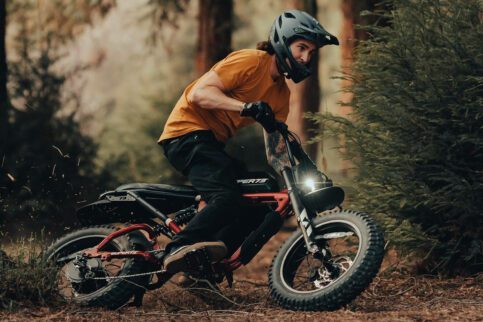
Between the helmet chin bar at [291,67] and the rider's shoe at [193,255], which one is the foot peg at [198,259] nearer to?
the rider's shoe at [193,255]

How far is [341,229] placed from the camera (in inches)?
215

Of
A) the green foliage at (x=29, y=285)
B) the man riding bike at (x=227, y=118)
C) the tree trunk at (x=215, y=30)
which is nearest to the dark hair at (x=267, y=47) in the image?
the man riding bike at (x=227, y=118)

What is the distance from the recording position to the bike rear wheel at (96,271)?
583 cm

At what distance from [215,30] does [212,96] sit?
29.0ft

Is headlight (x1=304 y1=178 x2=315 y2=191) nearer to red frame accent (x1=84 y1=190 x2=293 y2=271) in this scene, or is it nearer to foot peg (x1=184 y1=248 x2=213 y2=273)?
red frame accent (x1=84 y1=190 x2=293 y2=271)

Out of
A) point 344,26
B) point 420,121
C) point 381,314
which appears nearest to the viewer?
point 381,314

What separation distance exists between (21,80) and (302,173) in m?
8.96

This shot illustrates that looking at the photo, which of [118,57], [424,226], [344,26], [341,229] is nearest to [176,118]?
[341,229]

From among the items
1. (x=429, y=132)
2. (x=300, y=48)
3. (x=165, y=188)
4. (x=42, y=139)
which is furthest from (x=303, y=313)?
(x=42, y=139)

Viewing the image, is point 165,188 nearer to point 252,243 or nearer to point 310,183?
point 252,243

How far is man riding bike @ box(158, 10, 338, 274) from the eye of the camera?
5.60 m

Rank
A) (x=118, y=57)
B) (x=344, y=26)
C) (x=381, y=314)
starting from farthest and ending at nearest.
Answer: (x=118, y=57) < (x=344, y=26) < (x=381, y=314)

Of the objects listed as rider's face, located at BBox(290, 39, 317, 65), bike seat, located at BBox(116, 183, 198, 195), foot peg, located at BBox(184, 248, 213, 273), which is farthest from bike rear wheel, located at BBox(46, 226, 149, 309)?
rider's face, located at BBox(290, 39, 317, 65)

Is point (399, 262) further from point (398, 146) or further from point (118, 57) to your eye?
point (118, 57)
